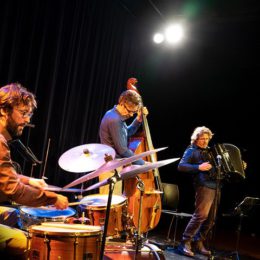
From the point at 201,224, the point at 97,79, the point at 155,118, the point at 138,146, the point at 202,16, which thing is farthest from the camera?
the point at 155,118

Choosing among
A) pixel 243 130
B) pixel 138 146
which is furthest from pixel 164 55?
pixel 138 146

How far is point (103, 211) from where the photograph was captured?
3393mm

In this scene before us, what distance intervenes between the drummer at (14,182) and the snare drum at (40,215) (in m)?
0.42

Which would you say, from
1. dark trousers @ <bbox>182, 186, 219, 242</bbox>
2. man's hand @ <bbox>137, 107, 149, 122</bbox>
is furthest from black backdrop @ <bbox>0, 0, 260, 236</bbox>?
man's hand @ <bbox>137, 107, 149, 122</bbox>

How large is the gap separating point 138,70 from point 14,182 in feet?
18.3

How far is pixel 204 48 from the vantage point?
8.59 metres

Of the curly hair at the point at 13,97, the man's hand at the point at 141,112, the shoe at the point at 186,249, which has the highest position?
the man's hand at the point at 141,112

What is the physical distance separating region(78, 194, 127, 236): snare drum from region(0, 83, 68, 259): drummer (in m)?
0.86

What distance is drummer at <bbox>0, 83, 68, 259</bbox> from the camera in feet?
7.39

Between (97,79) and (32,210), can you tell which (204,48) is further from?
(32,210)

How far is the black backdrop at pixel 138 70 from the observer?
5000mm

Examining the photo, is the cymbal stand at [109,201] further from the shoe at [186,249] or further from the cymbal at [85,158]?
the shoe at [186,249]

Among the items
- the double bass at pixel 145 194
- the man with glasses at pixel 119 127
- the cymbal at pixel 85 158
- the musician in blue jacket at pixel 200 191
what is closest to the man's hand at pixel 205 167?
the musician in blue jacket at pixel 200 191

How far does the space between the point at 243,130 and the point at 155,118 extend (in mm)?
2330
